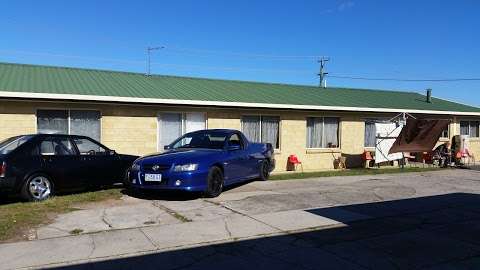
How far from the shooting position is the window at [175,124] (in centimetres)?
1545

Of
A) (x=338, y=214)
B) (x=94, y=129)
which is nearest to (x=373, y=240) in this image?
(x=338, y=214)

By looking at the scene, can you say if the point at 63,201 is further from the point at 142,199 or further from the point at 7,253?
the point at 7,253

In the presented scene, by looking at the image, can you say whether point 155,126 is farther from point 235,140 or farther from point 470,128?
point 470,128

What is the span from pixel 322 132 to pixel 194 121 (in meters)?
5.54

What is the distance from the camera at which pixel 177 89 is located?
16844 millimetres

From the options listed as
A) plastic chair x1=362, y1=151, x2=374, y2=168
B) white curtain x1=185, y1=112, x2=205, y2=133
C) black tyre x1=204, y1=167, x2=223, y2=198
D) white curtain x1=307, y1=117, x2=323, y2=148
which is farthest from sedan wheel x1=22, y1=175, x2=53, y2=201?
plastic chair x1=362, y1=151, x2=374, y2=168

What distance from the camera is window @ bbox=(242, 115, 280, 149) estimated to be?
17234 millimetres

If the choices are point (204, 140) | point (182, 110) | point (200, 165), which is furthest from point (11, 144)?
point (182, 110)

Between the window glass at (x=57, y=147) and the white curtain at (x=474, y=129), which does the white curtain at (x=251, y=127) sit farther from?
the white curtain at (x=474, y=129)

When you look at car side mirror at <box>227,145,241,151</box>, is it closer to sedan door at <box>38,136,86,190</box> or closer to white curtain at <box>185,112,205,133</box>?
sedan door at <box>38,136,86,190</box>

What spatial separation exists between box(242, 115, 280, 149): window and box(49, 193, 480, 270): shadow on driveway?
808 centimetres

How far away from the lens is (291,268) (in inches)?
230

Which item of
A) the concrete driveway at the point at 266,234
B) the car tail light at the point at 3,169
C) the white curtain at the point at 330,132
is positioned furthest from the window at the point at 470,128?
the car tail light at the point at 3,169

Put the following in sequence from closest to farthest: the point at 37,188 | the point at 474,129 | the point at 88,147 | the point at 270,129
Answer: the point at 37,188 < the point at 88,147 < the point at 270,129 < the point at 474,129
